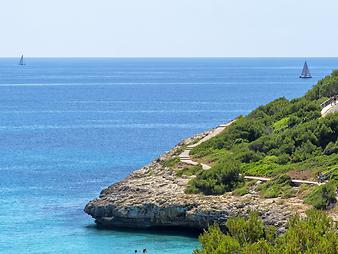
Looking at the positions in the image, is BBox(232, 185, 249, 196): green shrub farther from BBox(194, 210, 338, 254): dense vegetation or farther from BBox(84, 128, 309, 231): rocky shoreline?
BBox(194, 210, 338, 254): dense vegetation

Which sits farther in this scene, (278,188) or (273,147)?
(273,147)

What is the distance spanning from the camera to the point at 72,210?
194 feet

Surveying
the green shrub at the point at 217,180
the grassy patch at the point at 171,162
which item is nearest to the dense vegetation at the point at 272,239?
the green shrub at the point at 217,180

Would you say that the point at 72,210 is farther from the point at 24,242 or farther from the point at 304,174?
the point at 304,174

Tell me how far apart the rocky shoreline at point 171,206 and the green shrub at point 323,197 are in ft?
1.90

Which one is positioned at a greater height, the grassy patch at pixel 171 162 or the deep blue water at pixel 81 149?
the grassy patch at pixel 171 162

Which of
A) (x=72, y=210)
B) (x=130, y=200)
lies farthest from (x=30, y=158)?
(x=130, y=200)

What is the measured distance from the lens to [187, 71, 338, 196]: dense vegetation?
181 feet

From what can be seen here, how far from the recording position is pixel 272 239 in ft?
124

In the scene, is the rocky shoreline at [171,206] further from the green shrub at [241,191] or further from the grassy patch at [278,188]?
the grassy patch at [278,188]

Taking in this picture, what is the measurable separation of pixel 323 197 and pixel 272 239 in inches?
432

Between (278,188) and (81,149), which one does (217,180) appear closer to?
(278,188)

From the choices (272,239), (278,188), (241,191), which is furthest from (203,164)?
(272,239)

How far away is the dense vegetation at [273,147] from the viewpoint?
5516cm
